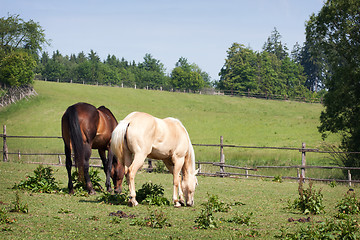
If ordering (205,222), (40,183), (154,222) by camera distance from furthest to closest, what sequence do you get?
1. (40,183)
2. (205,222)
3. (154,222)

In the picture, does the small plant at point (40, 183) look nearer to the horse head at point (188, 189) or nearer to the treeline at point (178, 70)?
the horse head at point (188, 189)

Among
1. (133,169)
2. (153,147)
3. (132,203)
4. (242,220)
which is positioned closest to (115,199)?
(132,203)

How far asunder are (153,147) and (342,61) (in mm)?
19134

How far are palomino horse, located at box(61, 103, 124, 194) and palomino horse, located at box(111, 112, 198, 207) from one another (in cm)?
127

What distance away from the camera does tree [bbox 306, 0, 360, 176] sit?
2181 centimetres

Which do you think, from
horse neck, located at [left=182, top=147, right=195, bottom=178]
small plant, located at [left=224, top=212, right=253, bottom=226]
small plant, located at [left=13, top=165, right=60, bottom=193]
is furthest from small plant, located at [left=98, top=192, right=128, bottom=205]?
small plant, located at [left=224, top=212, right=253, bottom=226]

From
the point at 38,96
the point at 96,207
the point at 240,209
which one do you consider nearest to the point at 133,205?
the point at 96,207

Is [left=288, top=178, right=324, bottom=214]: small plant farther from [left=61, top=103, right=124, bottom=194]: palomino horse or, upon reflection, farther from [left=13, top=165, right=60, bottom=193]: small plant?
[left=13, top=165, right=60, bottom=193]: small plant

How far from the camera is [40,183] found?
368 inches

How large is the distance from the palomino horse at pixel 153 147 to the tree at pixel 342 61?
48.8 ft

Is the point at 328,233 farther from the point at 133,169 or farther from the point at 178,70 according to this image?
the point at 178,70

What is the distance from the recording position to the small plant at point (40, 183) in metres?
9.32

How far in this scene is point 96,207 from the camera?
25.4ft

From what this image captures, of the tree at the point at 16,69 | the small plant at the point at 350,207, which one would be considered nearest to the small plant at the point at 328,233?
the small plant at the point at 350,207
